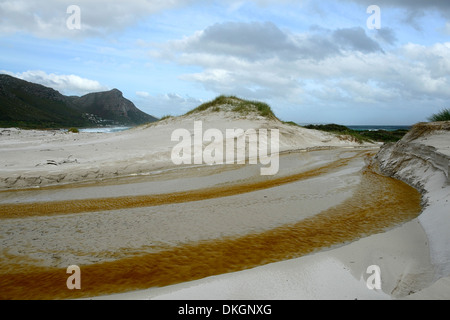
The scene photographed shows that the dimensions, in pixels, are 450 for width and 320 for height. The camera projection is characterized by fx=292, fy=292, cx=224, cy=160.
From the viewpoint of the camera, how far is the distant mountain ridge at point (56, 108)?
1825 inches

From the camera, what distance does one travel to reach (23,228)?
464 cm

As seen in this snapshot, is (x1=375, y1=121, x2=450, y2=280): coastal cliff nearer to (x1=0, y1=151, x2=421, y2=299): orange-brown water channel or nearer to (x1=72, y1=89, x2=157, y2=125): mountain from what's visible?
(x1=0, y1=151, x2=421, y2=299): orange-brown water channel

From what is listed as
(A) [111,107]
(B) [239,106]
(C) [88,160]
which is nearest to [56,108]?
(A) [111,107]

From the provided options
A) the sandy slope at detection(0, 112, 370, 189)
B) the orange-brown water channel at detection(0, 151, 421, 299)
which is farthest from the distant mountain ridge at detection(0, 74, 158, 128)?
the orange-brown water channel at detection(0, 151, 421, 299)

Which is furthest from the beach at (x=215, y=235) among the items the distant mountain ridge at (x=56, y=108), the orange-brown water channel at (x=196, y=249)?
the distant mountain ridge at (x=56, y=108)

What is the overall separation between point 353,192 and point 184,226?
4139 millimetres

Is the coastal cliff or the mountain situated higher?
the mountain

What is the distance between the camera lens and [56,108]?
5859cm

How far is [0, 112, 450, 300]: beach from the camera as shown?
2.76 meters

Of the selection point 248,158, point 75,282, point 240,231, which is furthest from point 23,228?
point 248,158

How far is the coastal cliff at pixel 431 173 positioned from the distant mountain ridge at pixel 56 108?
35.1m

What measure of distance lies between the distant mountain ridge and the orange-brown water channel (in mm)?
36156
